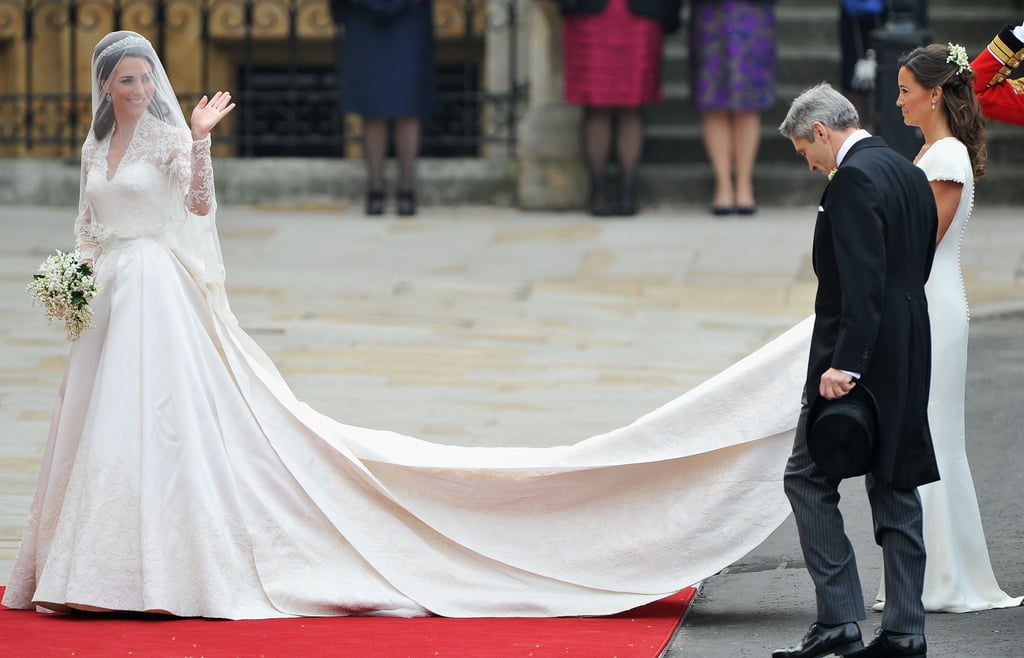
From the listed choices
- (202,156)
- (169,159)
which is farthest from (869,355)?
(169,159)

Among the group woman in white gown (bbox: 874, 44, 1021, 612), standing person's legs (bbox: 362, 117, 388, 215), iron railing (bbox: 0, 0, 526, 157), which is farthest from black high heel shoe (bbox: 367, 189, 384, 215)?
woman in white gown (bbox: 874, 44, 1021, 612)

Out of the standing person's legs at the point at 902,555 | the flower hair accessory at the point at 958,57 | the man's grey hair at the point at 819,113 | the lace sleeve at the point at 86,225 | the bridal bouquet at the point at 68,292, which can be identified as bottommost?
the standing person's legs at the point at 902,555

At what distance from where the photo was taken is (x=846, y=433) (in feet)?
16.7

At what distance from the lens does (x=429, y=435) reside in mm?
8500

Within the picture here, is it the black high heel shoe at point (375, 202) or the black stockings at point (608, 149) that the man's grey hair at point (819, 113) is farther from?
the black high heel shoe at point (375, 202)

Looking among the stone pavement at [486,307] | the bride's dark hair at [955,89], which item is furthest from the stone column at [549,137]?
the bride's dark hair at [955,89]

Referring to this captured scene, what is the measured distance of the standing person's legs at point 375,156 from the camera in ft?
45.4

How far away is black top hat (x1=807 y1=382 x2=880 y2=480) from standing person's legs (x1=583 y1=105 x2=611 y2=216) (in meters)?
8.72

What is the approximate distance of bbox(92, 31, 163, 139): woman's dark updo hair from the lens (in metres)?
6.28

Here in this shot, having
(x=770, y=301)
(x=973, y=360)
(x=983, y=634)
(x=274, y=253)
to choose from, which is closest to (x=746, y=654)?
(x=983, y=634)

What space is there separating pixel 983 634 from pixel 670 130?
9.53 m

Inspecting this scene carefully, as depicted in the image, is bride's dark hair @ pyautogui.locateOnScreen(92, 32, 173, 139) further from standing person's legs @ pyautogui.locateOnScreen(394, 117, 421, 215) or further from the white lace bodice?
standing person's legs @ pyautogui.locateOnScreen(394, 117, 421, 215)

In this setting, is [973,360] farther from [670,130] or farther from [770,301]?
[670,130]

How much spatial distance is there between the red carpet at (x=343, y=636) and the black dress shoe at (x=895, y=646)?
62 cm
